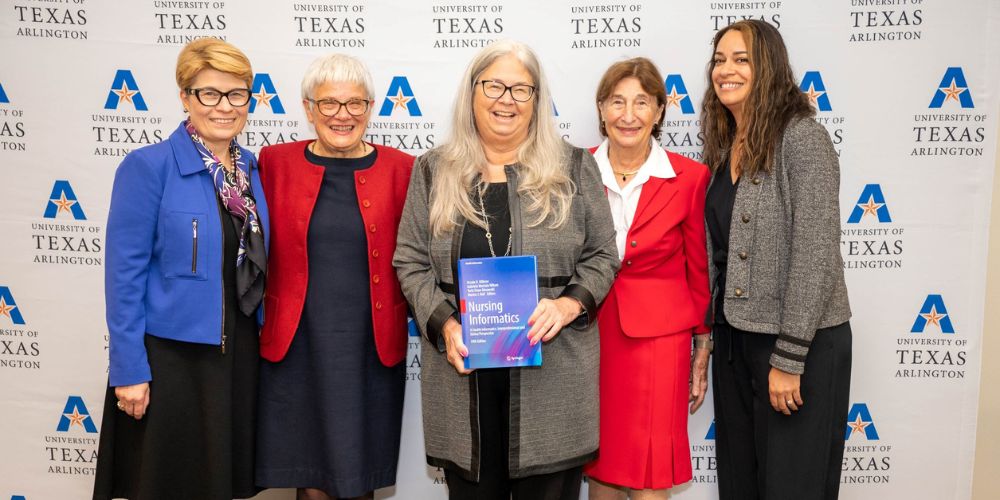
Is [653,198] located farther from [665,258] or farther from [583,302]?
[583,302]

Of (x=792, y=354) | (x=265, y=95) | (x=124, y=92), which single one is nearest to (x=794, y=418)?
(x=792, y=354)

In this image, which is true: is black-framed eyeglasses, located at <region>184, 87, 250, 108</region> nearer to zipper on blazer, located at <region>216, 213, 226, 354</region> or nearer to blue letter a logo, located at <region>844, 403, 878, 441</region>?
zipper on blazer, located at <region>216, 213, 226, 354</region>

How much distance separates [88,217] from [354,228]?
1.65 metres

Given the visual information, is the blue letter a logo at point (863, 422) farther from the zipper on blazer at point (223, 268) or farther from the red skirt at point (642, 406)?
the zipper on blazer at point (223, 268)

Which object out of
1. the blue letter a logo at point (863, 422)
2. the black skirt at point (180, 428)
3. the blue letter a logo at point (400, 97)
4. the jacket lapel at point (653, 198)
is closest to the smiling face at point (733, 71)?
the jacket lapel at point (653, 198)

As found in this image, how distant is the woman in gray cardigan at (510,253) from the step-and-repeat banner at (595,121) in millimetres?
957

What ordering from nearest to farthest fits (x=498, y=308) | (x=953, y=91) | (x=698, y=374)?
(x=498, y=308) < (x=698, y=374) < (x=953, y=91)

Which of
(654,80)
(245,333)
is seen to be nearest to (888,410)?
(654,80)

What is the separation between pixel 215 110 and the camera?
201 cm

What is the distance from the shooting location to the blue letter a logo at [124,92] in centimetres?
293

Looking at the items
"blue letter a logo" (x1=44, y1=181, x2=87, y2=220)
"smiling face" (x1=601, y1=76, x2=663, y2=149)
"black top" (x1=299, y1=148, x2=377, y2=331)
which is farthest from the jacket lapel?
"blue letter a logo" (x1=44, y1=181, x2=87, y2=220)

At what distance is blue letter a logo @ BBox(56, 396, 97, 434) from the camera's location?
308 centimetres

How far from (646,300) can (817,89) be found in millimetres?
1371

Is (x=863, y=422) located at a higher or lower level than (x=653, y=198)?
lower
